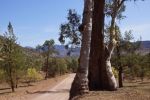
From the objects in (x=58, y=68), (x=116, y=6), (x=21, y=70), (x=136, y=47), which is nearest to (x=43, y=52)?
(x=58, y=68)

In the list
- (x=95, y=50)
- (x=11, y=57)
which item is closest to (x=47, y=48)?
(x=11, y=57)

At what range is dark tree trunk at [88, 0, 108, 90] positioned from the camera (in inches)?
605

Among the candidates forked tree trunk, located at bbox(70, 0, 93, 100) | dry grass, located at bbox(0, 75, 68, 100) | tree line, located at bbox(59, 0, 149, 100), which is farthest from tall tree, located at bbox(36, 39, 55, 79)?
forked tree trunk, located at bbox(70, 0, 93, 100)

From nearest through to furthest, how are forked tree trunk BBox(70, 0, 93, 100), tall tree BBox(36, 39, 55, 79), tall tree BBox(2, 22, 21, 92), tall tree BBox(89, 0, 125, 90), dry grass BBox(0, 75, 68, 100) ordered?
forked tree trunk BBox(70, 0, 93, 100) < tall tree BBox(89, 0, 125, 90) < dry grass BBox(0, 75, 68, 100) < tall tree BBox(2, 22, 21, 92) < tall tree BBox(36, 39, 55, 79)

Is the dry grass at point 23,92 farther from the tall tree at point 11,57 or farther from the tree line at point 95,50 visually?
the tree line at point 95,50

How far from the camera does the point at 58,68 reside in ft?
394

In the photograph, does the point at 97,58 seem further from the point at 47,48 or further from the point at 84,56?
the point at 47,48

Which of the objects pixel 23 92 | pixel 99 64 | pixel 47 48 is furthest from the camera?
pixel 47 48

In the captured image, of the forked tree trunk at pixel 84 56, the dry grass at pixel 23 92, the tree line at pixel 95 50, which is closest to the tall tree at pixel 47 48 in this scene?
the dry grass at pixel 23 92

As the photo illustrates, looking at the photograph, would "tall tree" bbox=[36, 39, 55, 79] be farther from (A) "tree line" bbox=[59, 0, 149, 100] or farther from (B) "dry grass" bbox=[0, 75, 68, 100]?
(A) "tree line" bbox=[59, 0, 149, 100]

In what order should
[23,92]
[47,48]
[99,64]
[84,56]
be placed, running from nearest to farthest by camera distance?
[84,56]
[99,64]
[23,92]
[47,48]

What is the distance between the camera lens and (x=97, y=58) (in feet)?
50.8

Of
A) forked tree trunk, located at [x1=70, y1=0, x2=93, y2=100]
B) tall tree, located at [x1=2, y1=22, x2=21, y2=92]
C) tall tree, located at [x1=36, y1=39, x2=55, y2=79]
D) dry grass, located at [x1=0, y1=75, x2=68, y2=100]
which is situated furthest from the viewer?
tall tree, located at [x1=36, y1=39, x2=55, y2=79]

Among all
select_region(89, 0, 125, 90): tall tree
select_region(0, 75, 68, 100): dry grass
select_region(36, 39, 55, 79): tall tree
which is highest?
select_region(36, 39, 55, 79): tall tree
